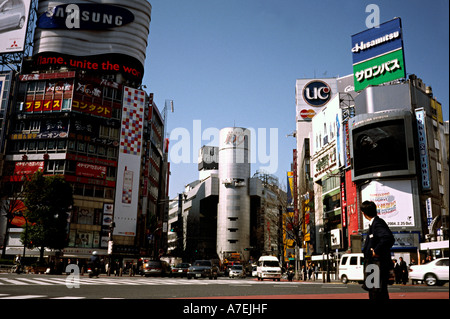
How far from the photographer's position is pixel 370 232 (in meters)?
5.58

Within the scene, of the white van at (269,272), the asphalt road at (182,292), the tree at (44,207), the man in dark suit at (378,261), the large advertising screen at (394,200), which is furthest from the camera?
the large advertising screen at (394,200)

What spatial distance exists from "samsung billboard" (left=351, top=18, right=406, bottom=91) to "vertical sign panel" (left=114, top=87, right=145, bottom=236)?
103 feet

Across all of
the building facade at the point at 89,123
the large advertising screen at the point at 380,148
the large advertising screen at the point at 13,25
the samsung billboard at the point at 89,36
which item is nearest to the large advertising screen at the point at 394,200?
the large advertising screen at the point at 380,148

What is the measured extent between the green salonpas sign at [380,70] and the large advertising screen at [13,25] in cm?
4659

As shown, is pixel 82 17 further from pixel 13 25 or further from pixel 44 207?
pixel 44 207

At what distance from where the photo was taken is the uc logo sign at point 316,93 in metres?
69.6

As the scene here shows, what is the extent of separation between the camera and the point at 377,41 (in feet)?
156

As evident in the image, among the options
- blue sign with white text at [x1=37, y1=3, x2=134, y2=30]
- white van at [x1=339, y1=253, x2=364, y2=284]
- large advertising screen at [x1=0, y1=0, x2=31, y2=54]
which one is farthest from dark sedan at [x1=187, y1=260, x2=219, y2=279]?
blue sign with white text at [x1=37, y1=3, x2=134, y2=30]

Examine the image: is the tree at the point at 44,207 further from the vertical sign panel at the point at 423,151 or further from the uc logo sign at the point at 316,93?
the uc logo sign at the point at 316,93

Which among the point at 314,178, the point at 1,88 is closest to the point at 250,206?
the point at 314,178

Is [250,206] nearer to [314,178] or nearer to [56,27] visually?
[314,178]

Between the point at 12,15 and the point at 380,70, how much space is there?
171ft

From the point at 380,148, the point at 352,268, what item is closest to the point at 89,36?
the point at 380,148
